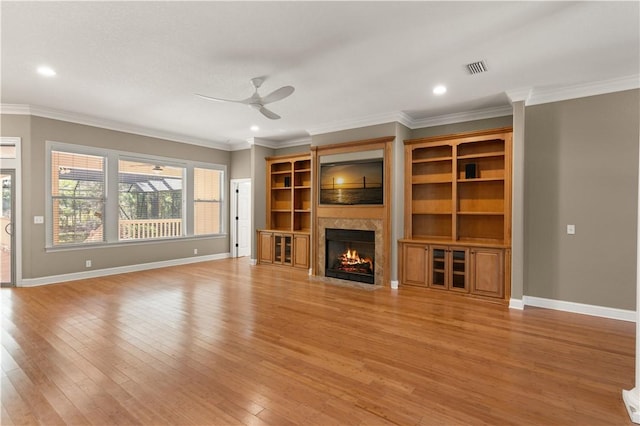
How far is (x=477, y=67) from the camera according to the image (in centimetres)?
372

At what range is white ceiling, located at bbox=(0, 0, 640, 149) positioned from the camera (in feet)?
8.89

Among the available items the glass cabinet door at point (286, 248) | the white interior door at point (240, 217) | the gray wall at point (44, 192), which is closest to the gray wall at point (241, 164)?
the white interior door at point (240, 217)

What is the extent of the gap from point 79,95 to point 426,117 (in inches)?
221

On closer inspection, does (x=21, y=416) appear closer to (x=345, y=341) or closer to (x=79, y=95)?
(x=345, y=341)

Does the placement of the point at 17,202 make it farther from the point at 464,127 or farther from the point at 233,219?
the point at 464,127

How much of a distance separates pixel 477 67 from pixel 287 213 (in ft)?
18.2

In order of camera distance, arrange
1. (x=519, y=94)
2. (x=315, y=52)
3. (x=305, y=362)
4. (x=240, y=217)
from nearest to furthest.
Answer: (x=305, y=362) < (x=315, y=52) < (x=519, y=94) < (x=240, y=217)

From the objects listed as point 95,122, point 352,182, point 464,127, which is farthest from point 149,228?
point 464,127

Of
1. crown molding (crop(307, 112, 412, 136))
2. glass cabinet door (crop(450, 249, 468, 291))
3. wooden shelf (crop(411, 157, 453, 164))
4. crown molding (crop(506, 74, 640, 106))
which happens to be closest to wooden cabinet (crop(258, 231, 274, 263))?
crown molding (crop(307, 112, 412, 136))

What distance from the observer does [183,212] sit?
25.5 ft

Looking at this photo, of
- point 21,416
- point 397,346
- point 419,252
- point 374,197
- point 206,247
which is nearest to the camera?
point 21,416

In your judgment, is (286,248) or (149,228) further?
(286,248)

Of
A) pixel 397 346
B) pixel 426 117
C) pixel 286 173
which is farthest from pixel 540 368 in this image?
pixel 286 173

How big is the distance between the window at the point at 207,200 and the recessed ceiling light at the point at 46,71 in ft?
13.2
